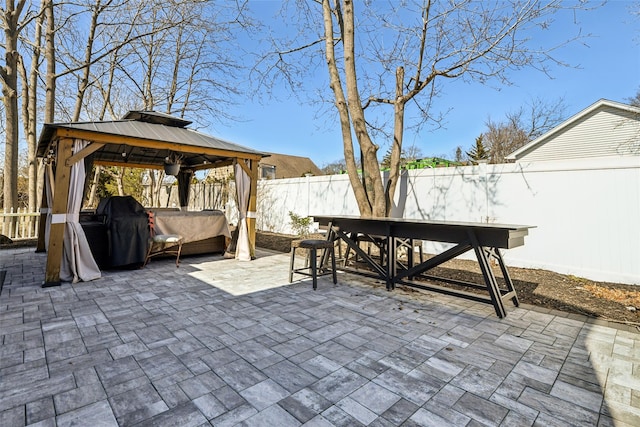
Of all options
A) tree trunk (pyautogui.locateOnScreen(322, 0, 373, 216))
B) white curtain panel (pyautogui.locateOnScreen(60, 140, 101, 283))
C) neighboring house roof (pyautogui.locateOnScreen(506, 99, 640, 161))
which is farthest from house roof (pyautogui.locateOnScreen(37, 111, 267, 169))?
neighboring house roof (pyautogui.locateOnScreen(506, 99, 640, 161))

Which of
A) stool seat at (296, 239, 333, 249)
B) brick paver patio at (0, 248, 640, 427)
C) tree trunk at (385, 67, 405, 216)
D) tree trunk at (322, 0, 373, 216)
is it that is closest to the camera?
brick paver patio at (0, 248, 640, 427)

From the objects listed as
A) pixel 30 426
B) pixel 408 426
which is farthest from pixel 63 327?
pixel 408 426

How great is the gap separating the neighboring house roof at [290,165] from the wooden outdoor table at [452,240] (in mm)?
20406

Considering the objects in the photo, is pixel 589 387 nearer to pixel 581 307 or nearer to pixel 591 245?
pixel 581 307

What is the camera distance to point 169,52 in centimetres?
1166

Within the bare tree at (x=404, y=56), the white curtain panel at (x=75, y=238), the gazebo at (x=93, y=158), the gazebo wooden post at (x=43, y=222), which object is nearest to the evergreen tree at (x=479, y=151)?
the bare tree at (x=404, y=56)

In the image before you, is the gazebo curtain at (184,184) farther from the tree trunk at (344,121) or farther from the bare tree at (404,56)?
the bare tree at (404,56)

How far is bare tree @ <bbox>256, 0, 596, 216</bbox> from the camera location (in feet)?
17.5

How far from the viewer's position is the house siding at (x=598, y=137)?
1035 centimetres

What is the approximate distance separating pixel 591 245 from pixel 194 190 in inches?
544

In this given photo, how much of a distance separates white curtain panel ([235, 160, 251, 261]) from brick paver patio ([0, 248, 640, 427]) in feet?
7.93

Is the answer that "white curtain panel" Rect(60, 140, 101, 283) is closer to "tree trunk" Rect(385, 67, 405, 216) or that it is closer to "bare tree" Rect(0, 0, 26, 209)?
"tree trunk" Rect(385, 67, 405, 216)

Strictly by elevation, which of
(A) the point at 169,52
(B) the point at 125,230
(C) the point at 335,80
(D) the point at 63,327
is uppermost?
(A) the point at 169,52

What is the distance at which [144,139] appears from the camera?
5.09 meters
